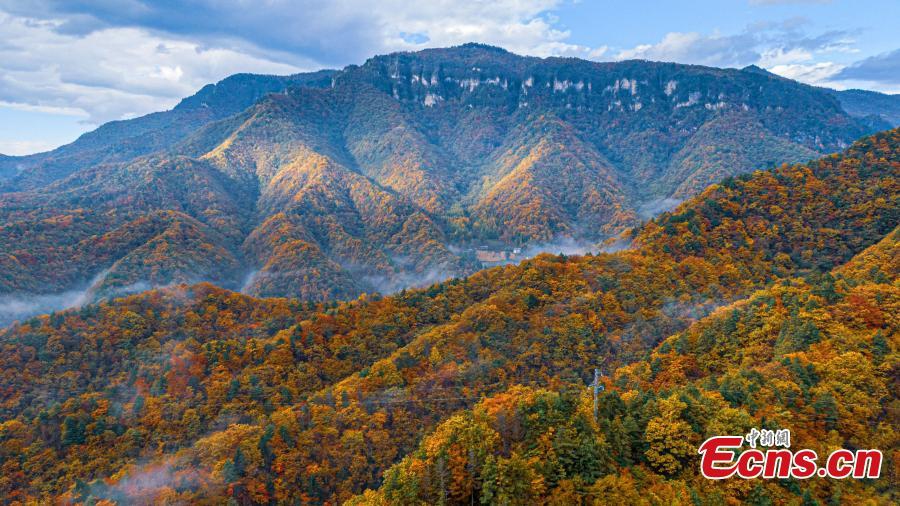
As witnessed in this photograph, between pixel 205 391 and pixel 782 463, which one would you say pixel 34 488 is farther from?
pixel 782 463

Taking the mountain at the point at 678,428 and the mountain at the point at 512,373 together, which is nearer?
the mountain at the point at 678,428

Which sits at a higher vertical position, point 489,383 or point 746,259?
point 746,259

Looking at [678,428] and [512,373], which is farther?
[512,373]

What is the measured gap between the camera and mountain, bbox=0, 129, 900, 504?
3638 centimetres

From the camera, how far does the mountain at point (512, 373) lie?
1432 inches

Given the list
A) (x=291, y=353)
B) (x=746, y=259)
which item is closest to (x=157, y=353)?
(x=291, y=353)

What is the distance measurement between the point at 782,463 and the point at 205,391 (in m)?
70.8

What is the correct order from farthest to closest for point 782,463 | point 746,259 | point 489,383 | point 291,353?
point 746,259 → point 291,353 → point 489,383 → point 782,463

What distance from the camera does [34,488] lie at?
5328cm

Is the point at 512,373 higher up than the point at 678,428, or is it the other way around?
the point at 678,428

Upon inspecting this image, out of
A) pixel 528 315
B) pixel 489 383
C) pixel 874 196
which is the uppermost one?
pixel 874 196

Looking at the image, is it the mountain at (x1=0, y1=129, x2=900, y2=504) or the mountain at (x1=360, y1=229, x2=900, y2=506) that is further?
the mountain at (x1=0, y1=129, x2=900, y2=504)

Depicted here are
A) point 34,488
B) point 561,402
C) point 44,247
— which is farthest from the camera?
point 44,247

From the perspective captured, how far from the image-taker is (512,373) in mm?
67812
